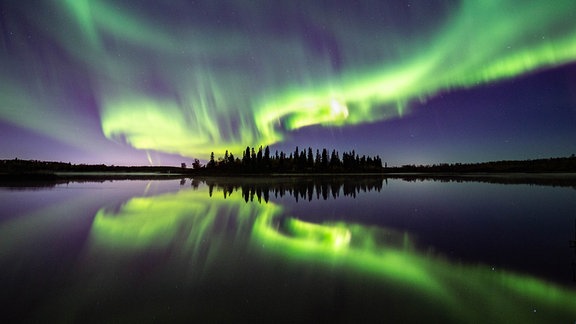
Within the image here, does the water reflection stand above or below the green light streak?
above

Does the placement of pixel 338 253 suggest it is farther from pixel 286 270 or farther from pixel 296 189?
pixel 296 189

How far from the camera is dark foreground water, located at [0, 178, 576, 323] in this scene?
9422 mm

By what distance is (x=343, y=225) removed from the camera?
23.1m

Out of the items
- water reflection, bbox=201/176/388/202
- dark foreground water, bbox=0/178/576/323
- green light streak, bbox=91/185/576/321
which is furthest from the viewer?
water reflection, bbox=201/176/388/202

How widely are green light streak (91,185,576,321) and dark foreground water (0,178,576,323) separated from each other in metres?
0.07

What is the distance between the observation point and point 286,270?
13.2m

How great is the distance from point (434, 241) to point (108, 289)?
1767cm

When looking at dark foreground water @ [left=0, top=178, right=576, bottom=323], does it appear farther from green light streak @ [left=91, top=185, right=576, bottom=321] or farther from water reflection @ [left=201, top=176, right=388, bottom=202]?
water reflection @ [left=201, top=176, right=388, bottom=202]

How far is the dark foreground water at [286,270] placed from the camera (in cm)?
942

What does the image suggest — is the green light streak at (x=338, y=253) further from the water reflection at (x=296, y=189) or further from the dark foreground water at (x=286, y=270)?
the water reflection at (x=296, y=189)

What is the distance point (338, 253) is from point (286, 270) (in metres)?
3.87

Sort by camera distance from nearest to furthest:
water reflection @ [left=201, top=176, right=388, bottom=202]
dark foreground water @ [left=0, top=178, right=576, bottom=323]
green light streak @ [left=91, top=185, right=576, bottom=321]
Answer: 1. dark foreground water @ [left=0, top=178, right=576, bottom=323]
2. green light streak @ [left=91, top=185, right=576, bottom=321]
3. water reflection @ [left=201, top=176, right=388, bottom=202]

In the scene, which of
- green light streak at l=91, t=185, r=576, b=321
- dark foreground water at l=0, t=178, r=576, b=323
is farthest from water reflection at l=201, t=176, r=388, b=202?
dark foreground water at l=0, t=178, r=576, b=323

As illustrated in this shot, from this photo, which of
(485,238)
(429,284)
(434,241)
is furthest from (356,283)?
(485,238)
